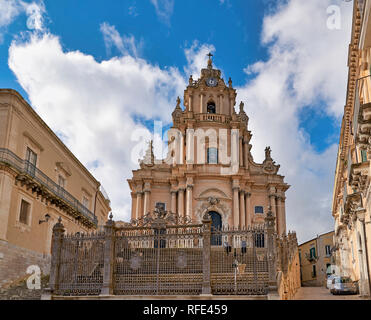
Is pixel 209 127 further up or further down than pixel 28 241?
further up

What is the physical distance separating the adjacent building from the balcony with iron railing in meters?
27.2

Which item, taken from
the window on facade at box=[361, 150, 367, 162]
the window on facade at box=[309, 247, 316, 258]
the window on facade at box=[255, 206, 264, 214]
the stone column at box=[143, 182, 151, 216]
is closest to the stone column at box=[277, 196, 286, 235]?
the window on facade at box=[255, 206, 264, 214]

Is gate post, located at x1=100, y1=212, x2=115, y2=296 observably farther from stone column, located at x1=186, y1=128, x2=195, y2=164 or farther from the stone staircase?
stone column, located at x1=186, y1=128, x2=195, y2=164

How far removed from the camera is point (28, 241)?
21.7 meters

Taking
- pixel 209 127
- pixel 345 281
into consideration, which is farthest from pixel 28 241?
pixel 209 127

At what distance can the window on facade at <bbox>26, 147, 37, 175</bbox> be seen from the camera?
21.6 metres

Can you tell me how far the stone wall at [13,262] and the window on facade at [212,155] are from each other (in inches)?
682

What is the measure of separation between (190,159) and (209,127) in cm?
359

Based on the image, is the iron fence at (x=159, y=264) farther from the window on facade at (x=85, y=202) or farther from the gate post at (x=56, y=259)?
the window on facade at (x=85, y=202)

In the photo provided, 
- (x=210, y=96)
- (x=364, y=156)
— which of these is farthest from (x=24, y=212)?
(x=210, y=96)

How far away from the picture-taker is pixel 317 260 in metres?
46.6

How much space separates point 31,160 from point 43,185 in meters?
1.49

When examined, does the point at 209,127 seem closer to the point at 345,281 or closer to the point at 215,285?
the point at 345,281

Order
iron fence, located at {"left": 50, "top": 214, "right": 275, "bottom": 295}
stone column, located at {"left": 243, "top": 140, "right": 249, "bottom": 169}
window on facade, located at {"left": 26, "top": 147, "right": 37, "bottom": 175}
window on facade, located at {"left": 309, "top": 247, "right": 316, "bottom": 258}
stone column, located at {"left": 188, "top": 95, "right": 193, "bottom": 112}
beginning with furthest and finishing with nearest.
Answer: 1. window on facade, located at {"left": 309, "top": 247, "right": 316, "bottom": 258}
2. stone column, located at {"left": 188, "top": 95, "right": 193, "bottom": 112}
3. stone column, located at {"left": 243, "top": 140, "right": 249, "bottom": 169}
4. window on facade, located at {"left": 26, "top": 147, "right": 37, "bottom": 175}
5. iron fence, located at {"left": 50, "top": 214, "right": 275, "bottom": 295}
